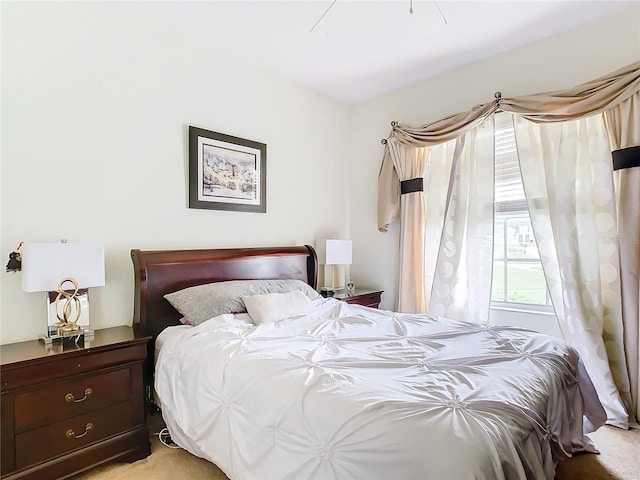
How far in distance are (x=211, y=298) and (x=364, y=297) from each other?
5.42ft

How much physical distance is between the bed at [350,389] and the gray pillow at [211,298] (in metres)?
0.02

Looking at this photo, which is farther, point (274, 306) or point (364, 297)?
point (364, 297)

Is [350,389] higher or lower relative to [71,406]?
higher

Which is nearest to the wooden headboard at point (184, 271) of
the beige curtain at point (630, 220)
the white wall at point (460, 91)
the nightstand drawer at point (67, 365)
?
the nightstand drawer at point (67, 365)

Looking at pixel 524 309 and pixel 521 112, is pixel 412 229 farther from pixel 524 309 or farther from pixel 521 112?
pixel 521 112

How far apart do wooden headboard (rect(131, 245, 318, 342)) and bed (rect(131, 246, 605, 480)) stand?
10 millimetres

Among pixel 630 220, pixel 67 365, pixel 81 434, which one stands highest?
pixel 630 220

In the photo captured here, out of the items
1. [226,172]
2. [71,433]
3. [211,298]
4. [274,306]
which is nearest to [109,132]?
[226,172]

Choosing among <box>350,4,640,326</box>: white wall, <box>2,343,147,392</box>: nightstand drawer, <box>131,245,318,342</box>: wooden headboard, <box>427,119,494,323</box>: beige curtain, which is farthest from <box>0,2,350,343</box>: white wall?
<box>427,119,494,323</box>: beige curtain

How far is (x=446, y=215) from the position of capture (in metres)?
3.25

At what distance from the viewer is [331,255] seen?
138 inches

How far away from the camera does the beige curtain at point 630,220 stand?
2.36 m

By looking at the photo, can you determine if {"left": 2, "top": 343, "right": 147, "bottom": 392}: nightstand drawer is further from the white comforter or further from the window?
the window

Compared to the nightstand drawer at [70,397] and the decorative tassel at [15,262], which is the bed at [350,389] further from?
the decorative tassel at [15,262]
